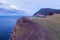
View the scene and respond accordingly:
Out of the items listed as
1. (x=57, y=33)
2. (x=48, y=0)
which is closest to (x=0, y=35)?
(x=57, y=33)

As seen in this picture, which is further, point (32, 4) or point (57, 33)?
point (32, 4)

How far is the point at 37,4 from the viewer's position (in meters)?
3.02

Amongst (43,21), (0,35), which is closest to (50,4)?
(0,35)

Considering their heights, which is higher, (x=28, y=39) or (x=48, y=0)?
(x=48, y=0)

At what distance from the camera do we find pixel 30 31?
0.74 meters

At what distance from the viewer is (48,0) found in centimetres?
301

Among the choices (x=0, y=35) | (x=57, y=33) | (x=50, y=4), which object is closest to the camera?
(x=57, y=33)

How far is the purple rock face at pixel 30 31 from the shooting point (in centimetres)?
70

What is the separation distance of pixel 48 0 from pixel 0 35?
1.59 m

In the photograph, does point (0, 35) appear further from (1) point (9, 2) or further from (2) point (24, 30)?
(1) point (9, 2)

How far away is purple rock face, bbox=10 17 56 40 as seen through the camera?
70 cm

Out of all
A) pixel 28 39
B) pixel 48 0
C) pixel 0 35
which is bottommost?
pixel 0 35

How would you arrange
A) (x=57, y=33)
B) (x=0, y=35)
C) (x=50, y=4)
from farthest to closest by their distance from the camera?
1. (x=50, y=4)
2. (x=0, y=35)
3. (x=57, y=33)

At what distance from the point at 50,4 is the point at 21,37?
2248mm
